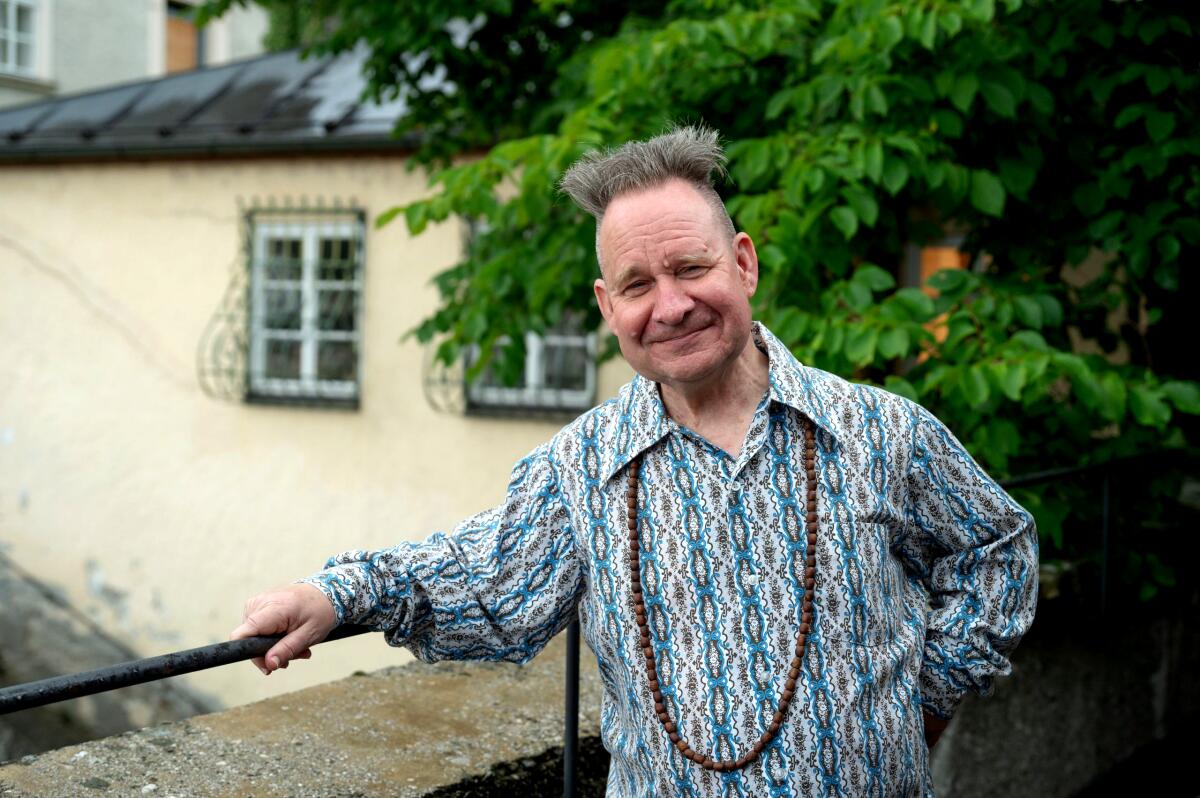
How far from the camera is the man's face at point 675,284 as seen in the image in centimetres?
157

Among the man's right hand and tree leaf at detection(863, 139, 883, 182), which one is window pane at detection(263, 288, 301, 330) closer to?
tree leaf at detection(863, 139, 883, 182)

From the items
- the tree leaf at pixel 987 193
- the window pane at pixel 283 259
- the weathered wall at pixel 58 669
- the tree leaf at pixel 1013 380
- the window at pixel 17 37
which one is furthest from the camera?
the window at pixel 17 37

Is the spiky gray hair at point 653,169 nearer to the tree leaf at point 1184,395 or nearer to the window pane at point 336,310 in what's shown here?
the tree leaf at point 1184,395

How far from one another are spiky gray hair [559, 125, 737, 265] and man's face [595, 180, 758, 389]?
0.01 metres

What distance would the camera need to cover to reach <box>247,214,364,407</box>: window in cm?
841

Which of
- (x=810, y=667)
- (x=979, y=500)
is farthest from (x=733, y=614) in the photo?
(x=979, y=500)

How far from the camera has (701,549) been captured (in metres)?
1.57

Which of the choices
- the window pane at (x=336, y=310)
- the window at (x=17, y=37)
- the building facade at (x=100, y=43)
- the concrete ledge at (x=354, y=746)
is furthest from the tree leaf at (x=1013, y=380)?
the window at (x=17, y=37)

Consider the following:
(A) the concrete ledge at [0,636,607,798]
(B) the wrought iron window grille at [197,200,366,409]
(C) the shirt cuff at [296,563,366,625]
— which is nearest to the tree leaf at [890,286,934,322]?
(A) the concrete ledge at [0,636,607,798]

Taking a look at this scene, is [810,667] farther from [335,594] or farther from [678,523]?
[335,594]

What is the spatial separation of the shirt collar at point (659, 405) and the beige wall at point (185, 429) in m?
5.70

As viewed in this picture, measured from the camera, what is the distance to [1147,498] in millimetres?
3920

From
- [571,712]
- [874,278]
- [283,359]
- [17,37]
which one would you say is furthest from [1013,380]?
[17,37]

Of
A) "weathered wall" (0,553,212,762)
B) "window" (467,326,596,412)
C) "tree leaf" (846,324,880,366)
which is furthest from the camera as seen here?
"weathered wall" (0,553,212,762)
